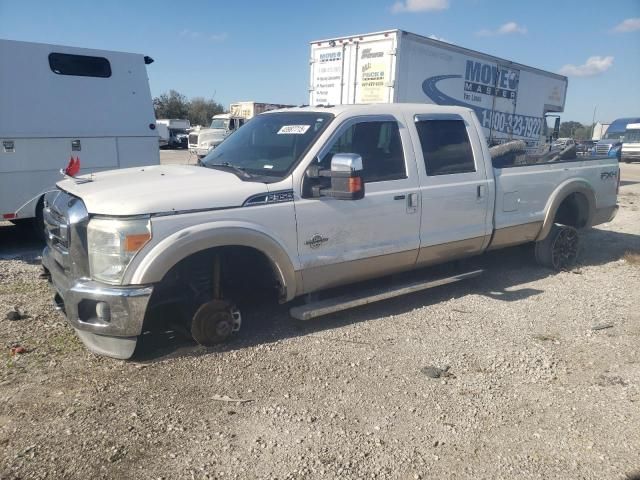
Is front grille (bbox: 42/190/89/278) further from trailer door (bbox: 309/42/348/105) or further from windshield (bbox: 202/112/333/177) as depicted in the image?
trailer door (bbox: 309/42/348/105)

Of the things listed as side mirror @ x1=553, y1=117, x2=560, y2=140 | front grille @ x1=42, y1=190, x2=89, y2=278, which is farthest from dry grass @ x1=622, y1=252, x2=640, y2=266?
side mirror @ x1=553, y1=117, x2=560, y2=140

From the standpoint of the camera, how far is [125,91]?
26.5ft

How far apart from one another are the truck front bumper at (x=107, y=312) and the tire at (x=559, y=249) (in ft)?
16.3

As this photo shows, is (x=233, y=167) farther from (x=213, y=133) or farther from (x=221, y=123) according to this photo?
(x=221, y=123)

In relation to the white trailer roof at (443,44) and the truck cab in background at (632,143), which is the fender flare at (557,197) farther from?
the truck cab in background at (632,143)

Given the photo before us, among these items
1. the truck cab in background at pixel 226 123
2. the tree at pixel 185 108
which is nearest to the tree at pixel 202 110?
the tree at pixel 185 108

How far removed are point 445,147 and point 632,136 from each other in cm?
3030

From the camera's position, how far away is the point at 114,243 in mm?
3498

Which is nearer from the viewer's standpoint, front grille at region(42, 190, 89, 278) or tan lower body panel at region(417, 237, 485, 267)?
front grille at region(42, 190, 89, 278)

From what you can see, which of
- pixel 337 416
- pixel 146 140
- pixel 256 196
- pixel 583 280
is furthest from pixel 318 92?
pixel 337 416

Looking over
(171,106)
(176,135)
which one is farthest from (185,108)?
(176,135)

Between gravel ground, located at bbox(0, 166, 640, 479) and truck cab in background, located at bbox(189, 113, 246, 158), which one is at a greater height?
truck cab in background, located at bbox(189, 113, 246, 158)

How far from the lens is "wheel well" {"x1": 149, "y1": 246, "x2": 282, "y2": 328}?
3.97 metres

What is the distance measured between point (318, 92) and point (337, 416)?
10961 mm
